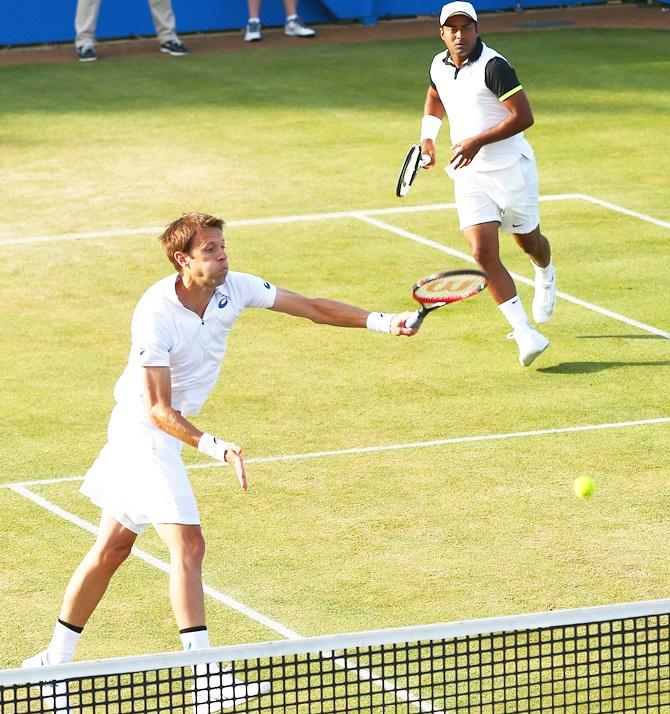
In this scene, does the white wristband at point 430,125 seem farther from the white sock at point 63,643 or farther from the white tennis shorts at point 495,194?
the white sock at point 63,643

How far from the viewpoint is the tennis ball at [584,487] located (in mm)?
8633

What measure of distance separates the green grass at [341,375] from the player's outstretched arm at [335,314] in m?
1.37

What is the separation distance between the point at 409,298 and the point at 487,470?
3512 millimetres

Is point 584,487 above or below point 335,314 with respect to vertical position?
below

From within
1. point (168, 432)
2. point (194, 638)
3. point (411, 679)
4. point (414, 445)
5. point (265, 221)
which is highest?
point (168, 432)

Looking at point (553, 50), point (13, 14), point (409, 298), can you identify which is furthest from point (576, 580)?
point (13, 14)

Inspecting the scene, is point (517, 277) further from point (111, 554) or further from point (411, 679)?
point (111, 554)

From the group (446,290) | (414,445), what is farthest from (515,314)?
(446,290)

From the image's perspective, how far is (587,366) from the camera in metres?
11.0

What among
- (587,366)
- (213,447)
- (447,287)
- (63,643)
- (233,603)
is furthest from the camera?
(587,366)

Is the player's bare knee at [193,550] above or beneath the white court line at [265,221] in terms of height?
above

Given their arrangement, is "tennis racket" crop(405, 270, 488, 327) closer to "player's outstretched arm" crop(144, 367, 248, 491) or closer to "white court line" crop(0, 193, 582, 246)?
"player's outstretched arm" crop(144, 367, 248, 491)

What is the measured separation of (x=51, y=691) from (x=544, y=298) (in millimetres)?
6109

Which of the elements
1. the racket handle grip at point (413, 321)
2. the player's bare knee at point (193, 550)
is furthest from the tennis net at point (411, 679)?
the racket handle grip at point (413, 321)
